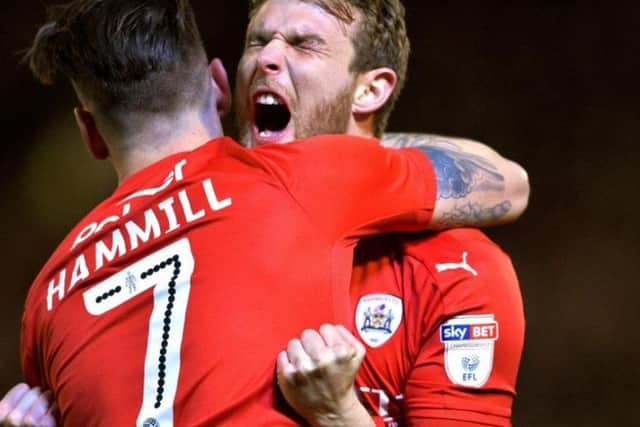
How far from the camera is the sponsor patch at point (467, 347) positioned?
204cm

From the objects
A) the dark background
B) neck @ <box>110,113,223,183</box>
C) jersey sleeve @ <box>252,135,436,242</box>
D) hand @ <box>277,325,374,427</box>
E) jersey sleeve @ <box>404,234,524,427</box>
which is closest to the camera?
hand @ <box>277,325,374,427</box>

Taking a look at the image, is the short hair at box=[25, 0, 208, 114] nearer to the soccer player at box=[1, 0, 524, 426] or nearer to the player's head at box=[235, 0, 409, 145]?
the soccer player at box=[1, 0, 524, 426]

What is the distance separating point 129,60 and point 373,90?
25.5 inches

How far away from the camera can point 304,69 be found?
2.31 m

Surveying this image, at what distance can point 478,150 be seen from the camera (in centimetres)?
221

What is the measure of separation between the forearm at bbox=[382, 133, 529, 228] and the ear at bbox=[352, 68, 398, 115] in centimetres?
16

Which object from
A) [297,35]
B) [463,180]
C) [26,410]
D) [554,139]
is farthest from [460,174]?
[554,139]

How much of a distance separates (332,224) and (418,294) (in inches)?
14.2

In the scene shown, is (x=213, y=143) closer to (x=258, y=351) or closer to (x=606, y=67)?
(x=258, y=351)

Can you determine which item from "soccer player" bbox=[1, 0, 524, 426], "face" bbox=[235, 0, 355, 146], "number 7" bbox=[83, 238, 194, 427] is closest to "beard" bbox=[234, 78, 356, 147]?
"face" bbox=[235, 0, 355, 146]

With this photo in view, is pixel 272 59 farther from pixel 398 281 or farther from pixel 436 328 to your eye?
pixel 436 328

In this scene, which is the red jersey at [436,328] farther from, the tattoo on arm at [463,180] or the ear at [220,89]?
the ear at [220,89]

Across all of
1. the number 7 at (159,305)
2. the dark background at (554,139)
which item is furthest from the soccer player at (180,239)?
the dark background at (554,139)

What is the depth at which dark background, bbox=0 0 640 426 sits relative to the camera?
466 centimetres
